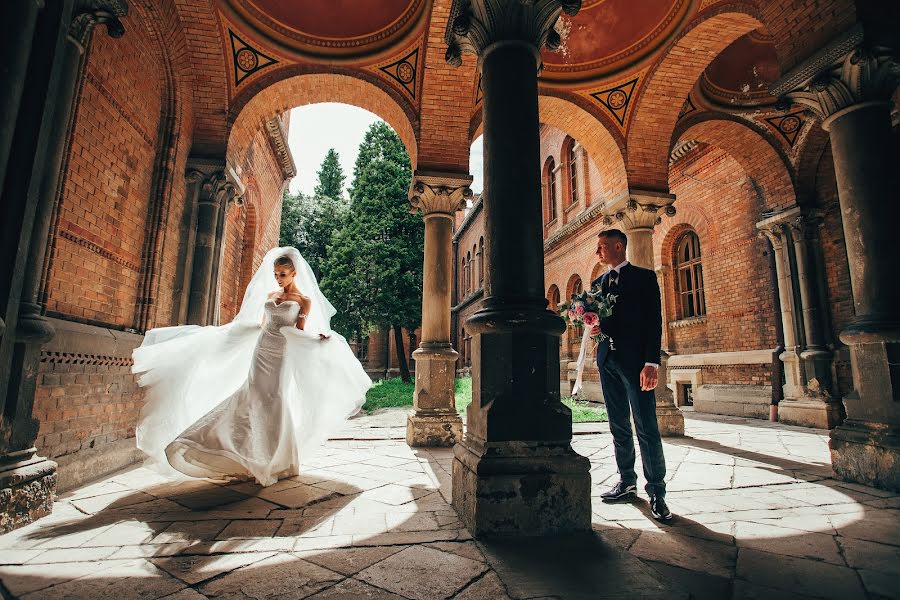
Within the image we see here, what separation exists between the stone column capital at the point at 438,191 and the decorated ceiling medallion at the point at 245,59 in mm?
2644

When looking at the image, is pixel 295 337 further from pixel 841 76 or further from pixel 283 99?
pixel 841 76

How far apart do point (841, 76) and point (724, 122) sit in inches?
178

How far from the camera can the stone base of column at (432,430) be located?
235 inches

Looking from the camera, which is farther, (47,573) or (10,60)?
(10,60)

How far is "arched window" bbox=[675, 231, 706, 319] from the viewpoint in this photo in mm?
11172

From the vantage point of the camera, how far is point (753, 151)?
8.56m

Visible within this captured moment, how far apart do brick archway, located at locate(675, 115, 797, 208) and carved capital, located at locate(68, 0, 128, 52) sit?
320 inches

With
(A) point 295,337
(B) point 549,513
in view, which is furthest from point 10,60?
(B) point 549,513

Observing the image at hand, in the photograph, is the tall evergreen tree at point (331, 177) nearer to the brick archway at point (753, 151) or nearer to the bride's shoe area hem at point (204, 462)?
the brick archway at point (753, 151)

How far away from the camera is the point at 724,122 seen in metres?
8.16

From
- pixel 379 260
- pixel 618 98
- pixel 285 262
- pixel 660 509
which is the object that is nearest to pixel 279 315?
pixel 285 262

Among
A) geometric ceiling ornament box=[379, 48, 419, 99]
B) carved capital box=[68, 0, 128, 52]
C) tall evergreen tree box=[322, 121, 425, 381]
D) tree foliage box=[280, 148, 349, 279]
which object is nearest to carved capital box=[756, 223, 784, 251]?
geometric ceiling ornament box=[379, 48, 419, 99]

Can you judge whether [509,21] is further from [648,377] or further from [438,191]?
[438,191]

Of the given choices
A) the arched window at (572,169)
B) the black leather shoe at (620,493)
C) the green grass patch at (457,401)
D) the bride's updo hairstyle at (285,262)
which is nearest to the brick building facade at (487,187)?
the black leather shoe at (620,493)
